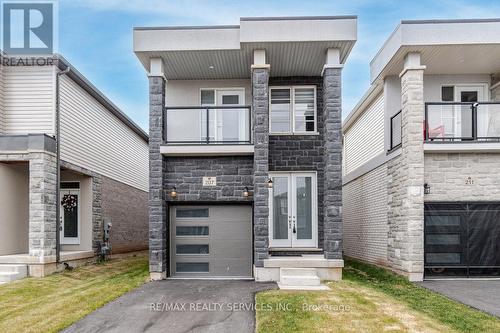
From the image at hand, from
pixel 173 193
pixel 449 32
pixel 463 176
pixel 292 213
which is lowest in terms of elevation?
pixel 292 213

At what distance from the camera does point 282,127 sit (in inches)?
492

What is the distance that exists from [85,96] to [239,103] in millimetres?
5869

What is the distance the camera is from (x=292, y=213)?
39.4ft

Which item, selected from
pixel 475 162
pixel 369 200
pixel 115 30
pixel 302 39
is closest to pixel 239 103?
pixel 302 39

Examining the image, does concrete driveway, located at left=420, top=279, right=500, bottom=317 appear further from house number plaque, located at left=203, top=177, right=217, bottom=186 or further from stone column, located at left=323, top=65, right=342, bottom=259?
house number plaque, located at left=203, top=177, right=217, bottom=186

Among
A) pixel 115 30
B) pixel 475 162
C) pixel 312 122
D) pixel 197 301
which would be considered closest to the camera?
pixel 197 301

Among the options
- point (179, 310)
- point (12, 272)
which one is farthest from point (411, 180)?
point (12, 272)

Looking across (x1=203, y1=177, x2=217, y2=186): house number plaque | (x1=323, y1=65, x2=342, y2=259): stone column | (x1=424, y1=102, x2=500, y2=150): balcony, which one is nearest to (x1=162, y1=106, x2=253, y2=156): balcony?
(x1=203, y1=177, x2=217, y2=186): house number plaque

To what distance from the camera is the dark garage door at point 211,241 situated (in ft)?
37.0

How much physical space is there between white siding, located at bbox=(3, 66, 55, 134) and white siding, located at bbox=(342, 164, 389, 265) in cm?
1011

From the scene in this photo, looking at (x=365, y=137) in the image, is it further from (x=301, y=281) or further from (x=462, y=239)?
(x=301, y=281)

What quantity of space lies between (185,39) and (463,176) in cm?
798

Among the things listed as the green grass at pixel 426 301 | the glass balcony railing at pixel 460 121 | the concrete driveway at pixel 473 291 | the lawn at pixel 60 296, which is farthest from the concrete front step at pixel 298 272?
the glass balcony railing at pixel 460 121

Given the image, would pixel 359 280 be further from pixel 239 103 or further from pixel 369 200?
pixel 239 103
